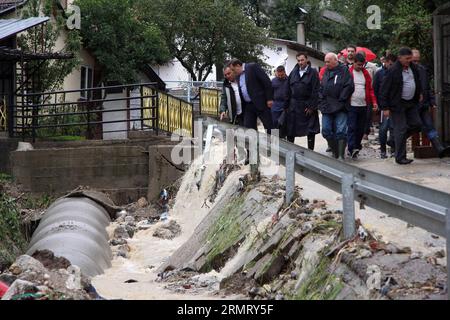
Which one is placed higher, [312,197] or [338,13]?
[338,13]

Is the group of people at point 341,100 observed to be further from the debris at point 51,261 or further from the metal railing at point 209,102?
the metal railing at point 209,102

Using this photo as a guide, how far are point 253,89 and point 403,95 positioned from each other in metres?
2.20

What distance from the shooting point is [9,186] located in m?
18.5

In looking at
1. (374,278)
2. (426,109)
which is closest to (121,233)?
(426,109)

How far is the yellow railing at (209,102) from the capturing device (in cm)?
2825

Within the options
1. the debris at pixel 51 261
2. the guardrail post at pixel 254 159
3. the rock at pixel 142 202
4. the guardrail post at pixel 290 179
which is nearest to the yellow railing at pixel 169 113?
the rock at pixel 142 202

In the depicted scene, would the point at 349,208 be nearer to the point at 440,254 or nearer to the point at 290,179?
the point at 440,254

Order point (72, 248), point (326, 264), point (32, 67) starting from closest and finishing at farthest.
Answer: point (326, 264)
point (72, 248)
point (32, 67)

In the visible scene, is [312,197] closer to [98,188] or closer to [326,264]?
[326,264]

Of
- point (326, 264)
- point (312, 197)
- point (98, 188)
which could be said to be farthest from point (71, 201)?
point (326, 264)

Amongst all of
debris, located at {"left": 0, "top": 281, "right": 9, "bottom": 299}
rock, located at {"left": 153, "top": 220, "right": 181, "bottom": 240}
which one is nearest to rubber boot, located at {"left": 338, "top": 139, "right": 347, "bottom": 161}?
rock, located at {"left": 153, "top": 220, "right": 181, "bottom": 240}

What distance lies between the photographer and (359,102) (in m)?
13.7
